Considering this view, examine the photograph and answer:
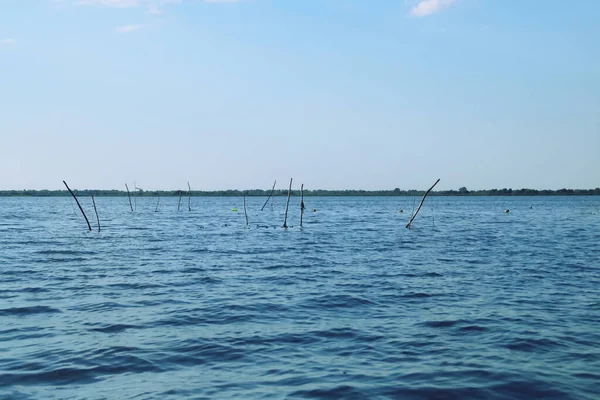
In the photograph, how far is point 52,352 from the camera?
34.8 ft

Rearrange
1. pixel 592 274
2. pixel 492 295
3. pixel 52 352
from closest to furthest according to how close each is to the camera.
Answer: pixel 52 352 → pixel 492 295 → pixel 592 274

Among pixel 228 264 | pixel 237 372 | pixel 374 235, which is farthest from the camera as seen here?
pixel 374 235

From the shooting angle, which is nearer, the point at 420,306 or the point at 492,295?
the point at 420,306

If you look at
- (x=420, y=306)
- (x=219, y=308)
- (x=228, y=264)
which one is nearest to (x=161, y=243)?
(x=228, y=264)

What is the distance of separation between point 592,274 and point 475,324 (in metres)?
10.4

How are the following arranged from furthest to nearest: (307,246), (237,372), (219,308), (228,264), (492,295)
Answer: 1. (307,246)
2. (228,264)
3. (492,295)
4. (219,308)
5. (237,372)

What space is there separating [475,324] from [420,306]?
2218 mm

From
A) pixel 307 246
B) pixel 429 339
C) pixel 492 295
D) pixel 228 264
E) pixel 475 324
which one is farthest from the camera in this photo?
pixel 307 246

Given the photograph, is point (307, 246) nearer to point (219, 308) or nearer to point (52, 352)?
point (219, 308)

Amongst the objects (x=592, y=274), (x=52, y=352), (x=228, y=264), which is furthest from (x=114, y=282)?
(x=592, y=274)

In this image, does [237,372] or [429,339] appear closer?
[237,372]

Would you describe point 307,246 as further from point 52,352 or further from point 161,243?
point 52,352

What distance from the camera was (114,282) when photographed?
19.0m

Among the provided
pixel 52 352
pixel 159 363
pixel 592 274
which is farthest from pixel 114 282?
pixel 592 274
